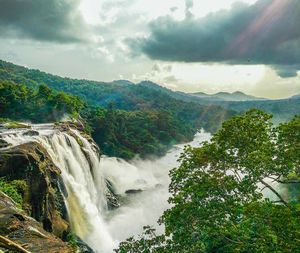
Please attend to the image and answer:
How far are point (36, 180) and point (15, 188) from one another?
2817 millimetres

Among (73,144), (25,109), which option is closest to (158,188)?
(73,144)

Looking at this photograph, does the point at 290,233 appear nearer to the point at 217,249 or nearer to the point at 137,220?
the point at 217,249

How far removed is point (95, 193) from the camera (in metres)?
45.4

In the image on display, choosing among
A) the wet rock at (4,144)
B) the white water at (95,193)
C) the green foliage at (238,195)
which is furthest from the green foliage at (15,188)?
the green foliage at (238,195)

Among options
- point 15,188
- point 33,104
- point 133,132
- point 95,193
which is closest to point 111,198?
point 95,193

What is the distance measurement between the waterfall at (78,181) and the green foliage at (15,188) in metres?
7.26

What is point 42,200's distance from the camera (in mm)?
27578

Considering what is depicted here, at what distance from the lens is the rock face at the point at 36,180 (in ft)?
87.5

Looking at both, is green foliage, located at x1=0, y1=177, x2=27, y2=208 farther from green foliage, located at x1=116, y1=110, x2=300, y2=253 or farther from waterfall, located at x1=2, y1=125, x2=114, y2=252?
green foliage, located at x1=116, y1=110, x2=300, y2=253

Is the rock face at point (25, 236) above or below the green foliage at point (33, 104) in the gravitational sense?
below

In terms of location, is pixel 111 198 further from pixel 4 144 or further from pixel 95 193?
pixel 4 144

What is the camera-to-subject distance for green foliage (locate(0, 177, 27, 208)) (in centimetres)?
2416

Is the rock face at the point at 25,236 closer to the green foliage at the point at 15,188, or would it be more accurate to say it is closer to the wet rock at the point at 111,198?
the green foliage at the point at 15,188

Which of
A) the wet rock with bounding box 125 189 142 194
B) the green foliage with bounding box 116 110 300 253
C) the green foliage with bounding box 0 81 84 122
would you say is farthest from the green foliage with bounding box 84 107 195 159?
the green foliage with bounding box 116 110 300 253
